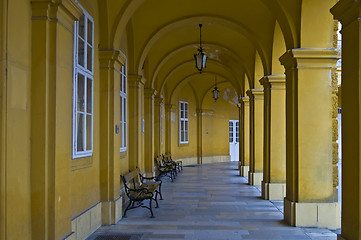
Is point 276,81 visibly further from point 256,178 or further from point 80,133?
point 80,133

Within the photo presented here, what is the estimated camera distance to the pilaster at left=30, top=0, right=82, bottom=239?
4035mm

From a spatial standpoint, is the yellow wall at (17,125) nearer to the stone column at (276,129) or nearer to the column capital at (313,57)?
the column capital at (313,57)

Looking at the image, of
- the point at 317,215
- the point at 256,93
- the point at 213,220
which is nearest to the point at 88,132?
the point at 213,220

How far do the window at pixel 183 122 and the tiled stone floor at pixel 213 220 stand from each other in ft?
31.8

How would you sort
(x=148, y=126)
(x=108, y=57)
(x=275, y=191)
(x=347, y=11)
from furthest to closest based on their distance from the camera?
(x=148, y=126)
(x=275, y=191)
(x=108, y=57)
(x=347, y=11)

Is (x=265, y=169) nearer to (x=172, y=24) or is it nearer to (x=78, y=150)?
(x=172, y=24)

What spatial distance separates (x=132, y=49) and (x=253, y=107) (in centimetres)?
455

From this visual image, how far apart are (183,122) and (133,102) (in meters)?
11.3

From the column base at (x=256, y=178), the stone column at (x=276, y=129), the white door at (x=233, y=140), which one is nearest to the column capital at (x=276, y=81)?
the stone column at (x=276, y=129)

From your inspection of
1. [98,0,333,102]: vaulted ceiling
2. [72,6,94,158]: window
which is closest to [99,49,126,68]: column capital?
[98,0,333,102]: vaulted ceiling

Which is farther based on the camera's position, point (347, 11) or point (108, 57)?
point (108, 57)

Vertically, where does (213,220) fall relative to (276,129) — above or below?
below

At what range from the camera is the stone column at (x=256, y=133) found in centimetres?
1163

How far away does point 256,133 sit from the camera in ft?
38.3
